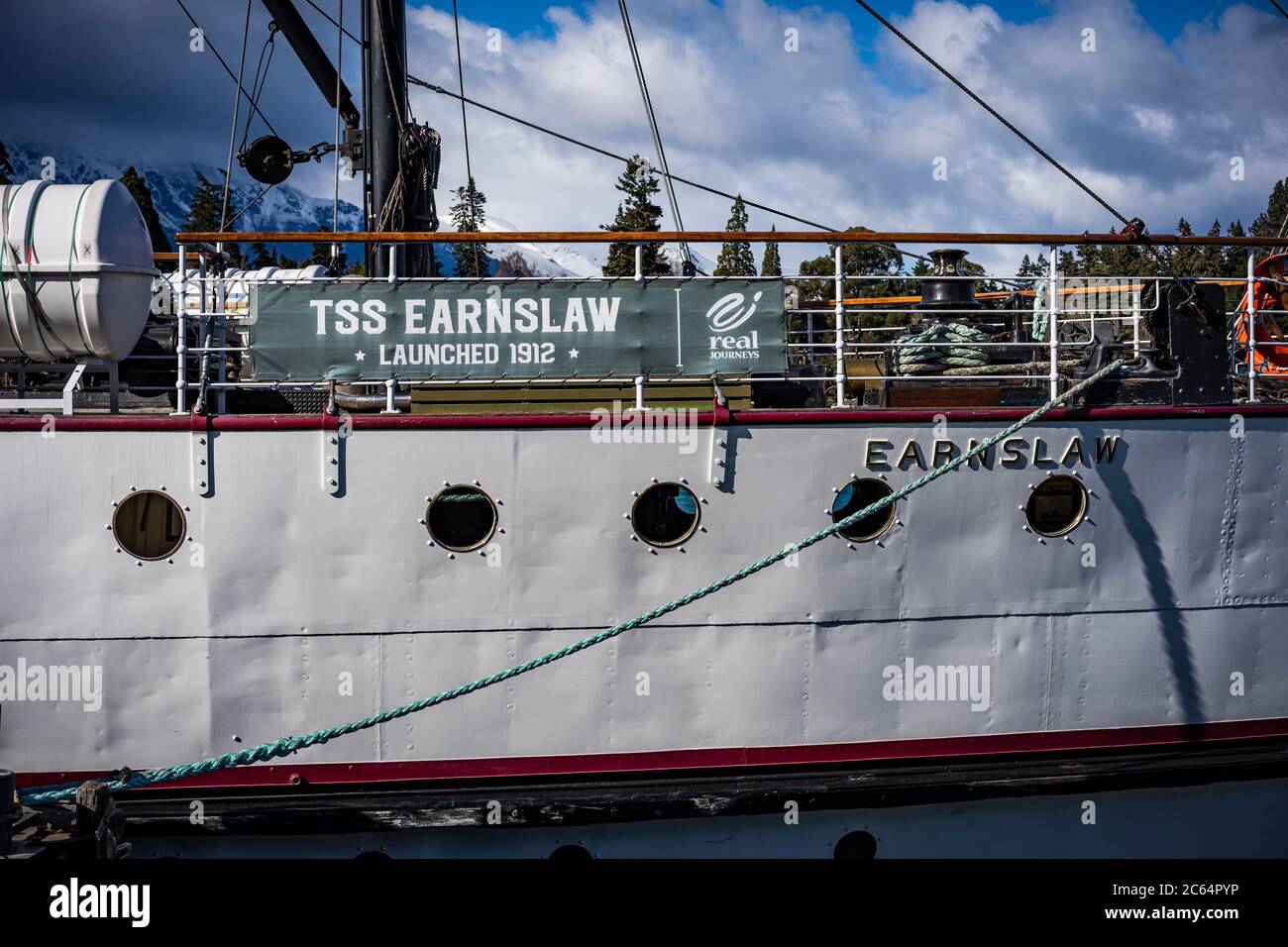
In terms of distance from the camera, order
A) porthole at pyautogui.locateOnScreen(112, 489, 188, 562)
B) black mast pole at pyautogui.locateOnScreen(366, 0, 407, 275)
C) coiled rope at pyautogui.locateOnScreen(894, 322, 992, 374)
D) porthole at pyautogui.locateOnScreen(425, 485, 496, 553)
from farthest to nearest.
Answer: black mast pole at pyautogui.locateOnScreen(366, 0, 407, 275)
coiled rope at pyautogui.locateOnScreen(894, 322, 992, 374)
porthole at pyautogui.locateOnScreen(425, 485, 496, 553)
porthole at pyautogui.locateOnScreen(112, 489, 188, 562)

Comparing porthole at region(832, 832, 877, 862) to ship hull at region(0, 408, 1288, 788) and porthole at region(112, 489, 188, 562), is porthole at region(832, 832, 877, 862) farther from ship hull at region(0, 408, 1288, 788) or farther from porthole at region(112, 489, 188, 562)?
porthole at region(112, 489, 188, 562)

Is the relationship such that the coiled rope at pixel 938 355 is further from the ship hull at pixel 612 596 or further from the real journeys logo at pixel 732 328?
the real journeys logo at pixel 732 328

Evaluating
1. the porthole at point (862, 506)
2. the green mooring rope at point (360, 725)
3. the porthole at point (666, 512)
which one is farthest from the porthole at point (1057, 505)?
the porthole at point (666, 512)

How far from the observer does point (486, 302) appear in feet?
23.2

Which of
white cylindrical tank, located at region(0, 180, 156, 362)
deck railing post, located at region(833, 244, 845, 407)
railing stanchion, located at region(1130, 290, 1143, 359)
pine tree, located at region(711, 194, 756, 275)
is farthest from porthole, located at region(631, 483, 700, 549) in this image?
pine tree, located at region(711, 194, 756, 275)

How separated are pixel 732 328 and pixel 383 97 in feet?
15.0

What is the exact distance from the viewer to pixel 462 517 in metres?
6.98

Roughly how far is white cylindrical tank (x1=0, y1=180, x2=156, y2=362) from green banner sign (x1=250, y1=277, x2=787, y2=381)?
884 mm

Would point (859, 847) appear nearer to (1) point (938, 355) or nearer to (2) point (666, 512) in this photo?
(2) point (666, 512)

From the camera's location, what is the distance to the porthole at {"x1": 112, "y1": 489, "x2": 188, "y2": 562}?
678cm
